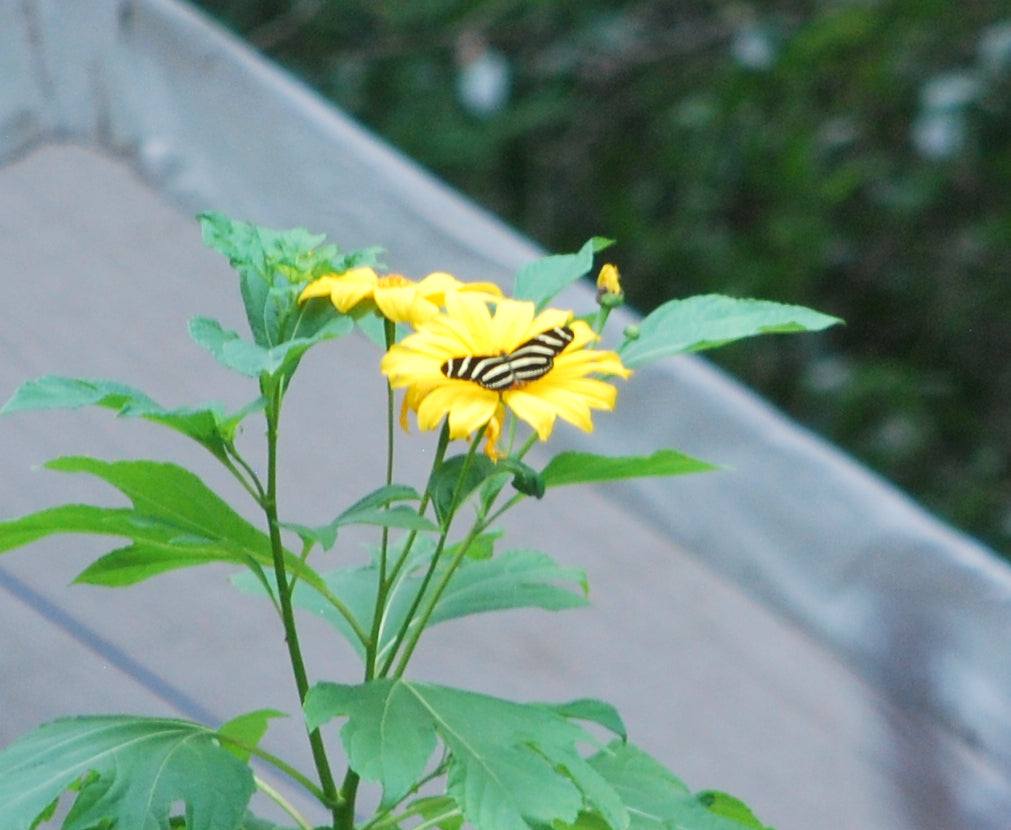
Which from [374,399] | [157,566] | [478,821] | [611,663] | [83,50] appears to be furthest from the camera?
[83,50]

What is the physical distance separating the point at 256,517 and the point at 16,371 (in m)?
0.31

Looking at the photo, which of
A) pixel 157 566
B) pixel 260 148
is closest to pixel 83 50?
pixel 260 148

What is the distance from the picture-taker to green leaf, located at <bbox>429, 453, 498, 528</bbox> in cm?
60

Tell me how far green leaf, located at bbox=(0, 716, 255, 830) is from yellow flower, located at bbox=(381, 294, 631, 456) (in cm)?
18

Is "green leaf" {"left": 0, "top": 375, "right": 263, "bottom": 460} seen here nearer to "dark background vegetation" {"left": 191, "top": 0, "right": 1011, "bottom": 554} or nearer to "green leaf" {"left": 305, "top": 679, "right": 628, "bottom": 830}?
"green leaf" {"left": 305, "top": 679, "right": 628, "bottom": 830}

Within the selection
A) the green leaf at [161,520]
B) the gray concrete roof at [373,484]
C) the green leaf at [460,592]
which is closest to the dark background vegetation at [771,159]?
the gray concrete roof at [373,484]

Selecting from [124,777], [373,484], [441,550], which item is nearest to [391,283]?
[441,550]

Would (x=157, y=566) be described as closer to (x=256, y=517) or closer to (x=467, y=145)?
(x=256, y=517)

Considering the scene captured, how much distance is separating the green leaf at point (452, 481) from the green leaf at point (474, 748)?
81mm

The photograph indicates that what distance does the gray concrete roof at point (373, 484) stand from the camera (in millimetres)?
1309

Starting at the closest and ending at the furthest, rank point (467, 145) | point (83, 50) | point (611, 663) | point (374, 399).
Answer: point (611, 663), point (374, 399), point (83, 50), point (467, 145)

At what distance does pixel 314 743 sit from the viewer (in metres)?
0.63

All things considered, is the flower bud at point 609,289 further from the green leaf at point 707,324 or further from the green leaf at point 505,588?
the green leaf at point 505,588

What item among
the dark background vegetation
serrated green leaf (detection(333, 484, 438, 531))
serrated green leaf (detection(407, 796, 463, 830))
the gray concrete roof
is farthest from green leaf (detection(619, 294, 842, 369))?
the dark background vegetation
